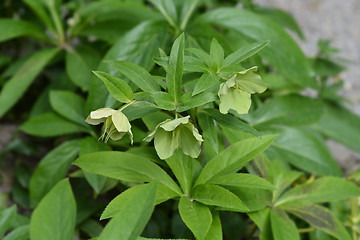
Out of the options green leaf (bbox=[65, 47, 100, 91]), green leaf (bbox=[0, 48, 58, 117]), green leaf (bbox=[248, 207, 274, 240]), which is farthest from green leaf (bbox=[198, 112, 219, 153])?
green leaf (bbox=[0, 48, 58, 117])

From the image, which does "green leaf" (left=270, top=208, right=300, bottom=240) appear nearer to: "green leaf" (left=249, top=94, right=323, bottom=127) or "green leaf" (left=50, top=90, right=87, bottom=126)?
"green leaf" (left=249, top=94, right=323, bottom=127)

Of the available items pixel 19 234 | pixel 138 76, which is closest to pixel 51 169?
pixel 19 234

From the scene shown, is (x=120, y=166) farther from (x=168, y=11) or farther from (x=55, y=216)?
(x=168, y=11)

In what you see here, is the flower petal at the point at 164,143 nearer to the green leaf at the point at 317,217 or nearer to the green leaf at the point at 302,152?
the green leaf at the point at 317,217

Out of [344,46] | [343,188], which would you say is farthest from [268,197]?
[344,46]

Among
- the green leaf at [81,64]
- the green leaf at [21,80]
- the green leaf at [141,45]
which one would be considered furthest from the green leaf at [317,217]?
the green leaf at [21,80]
